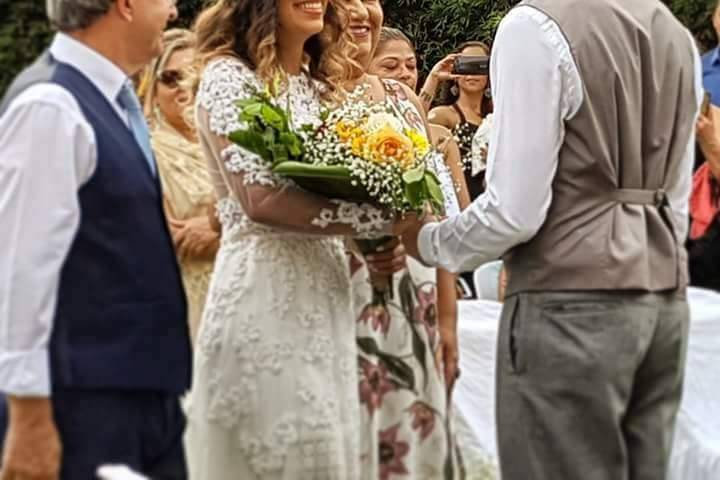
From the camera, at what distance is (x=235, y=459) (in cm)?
331

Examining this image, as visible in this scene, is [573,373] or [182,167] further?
[182,167]

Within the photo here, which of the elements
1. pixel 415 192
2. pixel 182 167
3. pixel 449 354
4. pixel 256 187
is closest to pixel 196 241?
pixel 182 167

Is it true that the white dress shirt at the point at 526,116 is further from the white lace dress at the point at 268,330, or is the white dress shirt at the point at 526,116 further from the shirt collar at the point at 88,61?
the shirt collar at the point at 88,61

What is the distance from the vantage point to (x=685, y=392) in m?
4.56

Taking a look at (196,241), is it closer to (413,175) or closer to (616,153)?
(413,175)

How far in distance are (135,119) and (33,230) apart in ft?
1.43

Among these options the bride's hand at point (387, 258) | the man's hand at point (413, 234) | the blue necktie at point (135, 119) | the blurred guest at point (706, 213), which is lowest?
the blurred guest at point (706, 213)

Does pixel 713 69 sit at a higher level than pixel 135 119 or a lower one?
lower

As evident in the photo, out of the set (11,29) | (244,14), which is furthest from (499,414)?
(11,29)

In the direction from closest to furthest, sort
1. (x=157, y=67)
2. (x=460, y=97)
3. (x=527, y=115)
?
(x=527, y=115)
(x=157, y=67)
(x=460, y=97)

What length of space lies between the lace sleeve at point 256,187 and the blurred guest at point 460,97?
215 cm

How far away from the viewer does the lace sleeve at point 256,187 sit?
→ 3.18 metres

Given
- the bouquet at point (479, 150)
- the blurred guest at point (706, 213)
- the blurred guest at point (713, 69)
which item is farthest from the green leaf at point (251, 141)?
the blurred guest at point (713, 69)

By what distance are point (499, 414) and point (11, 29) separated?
188 centimetres
